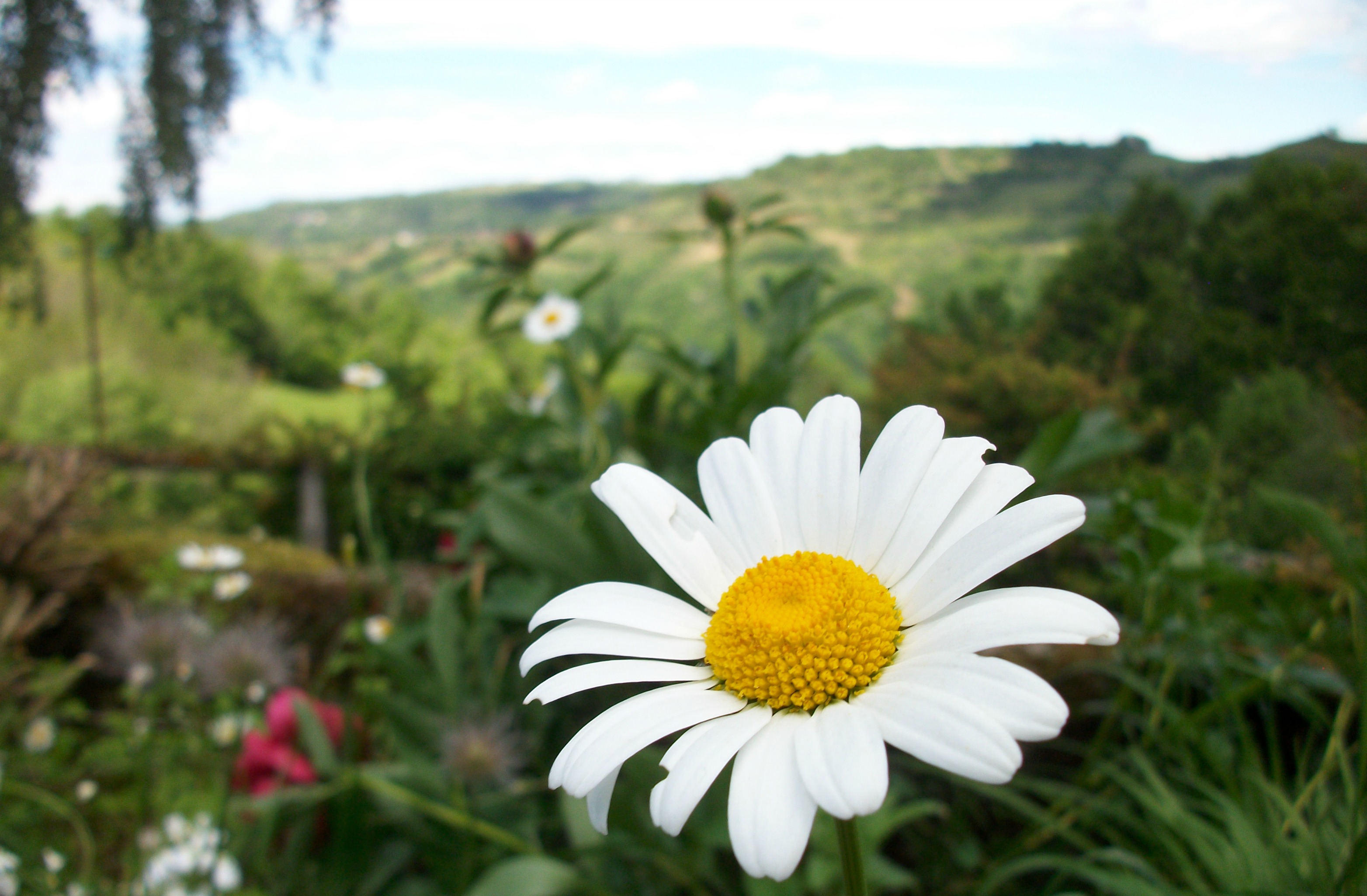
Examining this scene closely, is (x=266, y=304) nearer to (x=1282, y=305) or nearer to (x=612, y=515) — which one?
(x=612, y=515)

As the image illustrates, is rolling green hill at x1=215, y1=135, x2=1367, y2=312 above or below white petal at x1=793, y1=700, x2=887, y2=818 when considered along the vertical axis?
above

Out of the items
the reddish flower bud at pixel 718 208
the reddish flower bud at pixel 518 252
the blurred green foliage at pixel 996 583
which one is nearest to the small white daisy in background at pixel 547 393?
the blurred green foliage at pixel 996 583

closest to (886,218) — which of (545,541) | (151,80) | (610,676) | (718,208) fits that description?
(718,208)

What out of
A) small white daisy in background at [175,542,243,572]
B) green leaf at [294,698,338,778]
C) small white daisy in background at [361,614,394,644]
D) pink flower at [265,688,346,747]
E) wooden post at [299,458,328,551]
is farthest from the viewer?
wooden post at [299,458,328,551]

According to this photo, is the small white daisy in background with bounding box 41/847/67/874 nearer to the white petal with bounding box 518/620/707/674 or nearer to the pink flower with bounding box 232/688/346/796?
the pink flower with bounding box 232/688/346/796

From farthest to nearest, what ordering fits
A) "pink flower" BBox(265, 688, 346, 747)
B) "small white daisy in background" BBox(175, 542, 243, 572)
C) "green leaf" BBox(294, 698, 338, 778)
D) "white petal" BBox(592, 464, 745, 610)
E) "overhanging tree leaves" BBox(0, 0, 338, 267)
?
"overhanging tree leaves" BBox(0, 0, 338, 267)
"small white daisy in background" BBox(175, 542, 243, 572)
"pink flower" BBox(265, 688, 346, 747)
"green leaf" BBox(294, 698, 338, 778)
"white petal" BBox(592, 464, 745, 610)

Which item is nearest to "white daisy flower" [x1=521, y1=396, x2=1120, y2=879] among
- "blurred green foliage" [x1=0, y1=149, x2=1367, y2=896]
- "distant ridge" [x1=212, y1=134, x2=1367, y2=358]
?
"blurred green foliage" [x1=0, y1=149, x2=1367, y2=896]

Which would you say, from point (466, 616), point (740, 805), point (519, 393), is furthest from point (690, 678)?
point (519, 393)

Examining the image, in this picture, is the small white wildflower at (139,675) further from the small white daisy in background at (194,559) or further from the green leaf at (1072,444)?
the green leaf at (1072,444)

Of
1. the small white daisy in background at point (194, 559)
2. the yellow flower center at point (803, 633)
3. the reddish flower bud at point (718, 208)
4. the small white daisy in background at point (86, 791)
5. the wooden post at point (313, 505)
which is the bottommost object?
the wooden post at point (313, 505)
